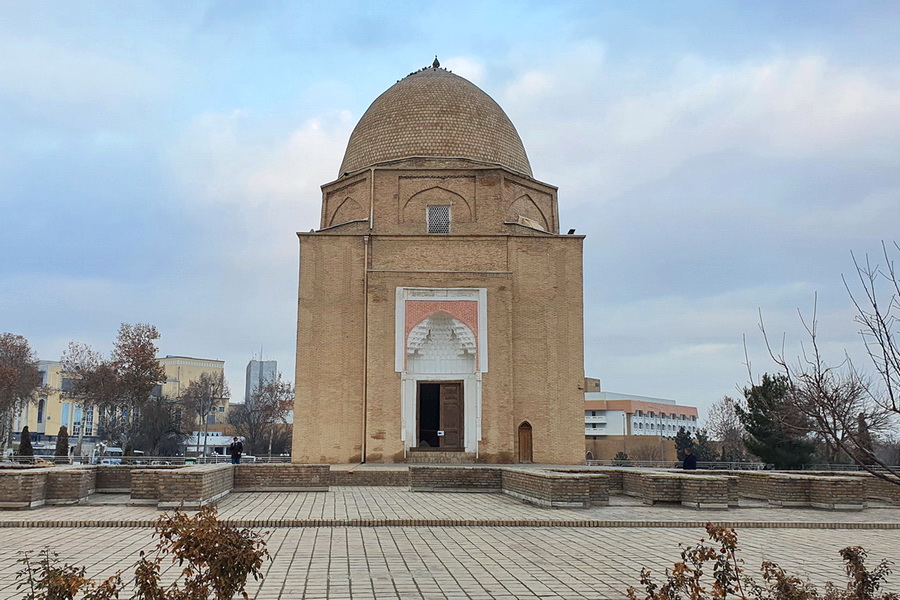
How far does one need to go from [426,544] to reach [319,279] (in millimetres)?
15324

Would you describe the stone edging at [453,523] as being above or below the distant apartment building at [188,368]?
below

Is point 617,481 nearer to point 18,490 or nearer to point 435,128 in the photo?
point 18,490

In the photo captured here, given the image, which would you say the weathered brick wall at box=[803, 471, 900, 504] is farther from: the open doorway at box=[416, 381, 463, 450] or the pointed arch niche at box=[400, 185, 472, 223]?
the pointed arch niche at box=[400, 185, 472, 223]

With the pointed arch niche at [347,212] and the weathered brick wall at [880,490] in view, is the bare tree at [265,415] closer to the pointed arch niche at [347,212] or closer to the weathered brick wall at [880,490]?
the pointed arch niche at [347,212]

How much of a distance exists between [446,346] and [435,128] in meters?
7.45

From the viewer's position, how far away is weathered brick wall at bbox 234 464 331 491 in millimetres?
12719

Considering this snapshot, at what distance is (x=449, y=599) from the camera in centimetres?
520

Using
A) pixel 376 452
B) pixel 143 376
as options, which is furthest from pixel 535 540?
pixel 143 376

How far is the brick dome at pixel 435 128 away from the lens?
82.4ft

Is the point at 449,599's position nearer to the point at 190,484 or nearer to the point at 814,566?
the point at 814,566

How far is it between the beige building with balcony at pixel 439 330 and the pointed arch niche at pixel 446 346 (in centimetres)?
3

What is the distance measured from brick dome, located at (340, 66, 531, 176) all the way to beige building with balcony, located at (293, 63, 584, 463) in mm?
1181

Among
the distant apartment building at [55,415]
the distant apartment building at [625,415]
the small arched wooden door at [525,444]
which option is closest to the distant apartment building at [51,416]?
the distant apartment building at [55,415]

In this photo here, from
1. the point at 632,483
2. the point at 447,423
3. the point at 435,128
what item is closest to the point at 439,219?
the point at 435,128
